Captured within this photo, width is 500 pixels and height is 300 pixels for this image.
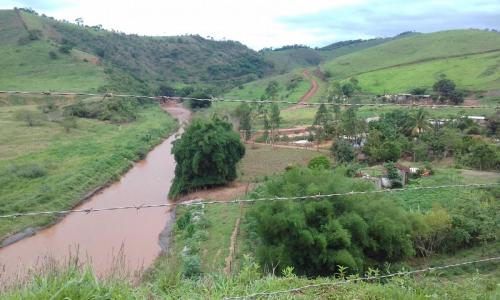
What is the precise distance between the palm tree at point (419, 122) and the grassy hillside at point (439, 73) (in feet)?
60.3

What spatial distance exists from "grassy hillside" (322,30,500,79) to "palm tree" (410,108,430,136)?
3940cm

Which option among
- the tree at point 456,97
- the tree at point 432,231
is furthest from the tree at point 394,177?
the tree at point 456,97

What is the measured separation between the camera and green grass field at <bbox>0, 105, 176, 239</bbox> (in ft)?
65.1

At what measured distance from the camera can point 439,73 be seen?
53219 millimetres

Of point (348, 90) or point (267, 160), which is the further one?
point (348, 90)

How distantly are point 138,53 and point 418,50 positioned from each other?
48.0 m

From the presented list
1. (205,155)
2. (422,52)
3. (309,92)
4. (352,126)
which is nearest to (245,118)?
(352,126)

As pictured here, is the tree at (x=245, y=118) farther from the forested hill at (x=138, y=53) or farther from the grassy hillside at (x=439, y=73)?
the grassy hillside at (x=439, y=73)

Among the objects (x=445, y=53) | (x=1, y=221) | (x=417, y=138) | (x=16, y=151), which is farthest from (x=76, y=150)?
(x=445, y=53)

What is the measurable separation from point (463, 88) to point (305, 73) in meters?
32.8

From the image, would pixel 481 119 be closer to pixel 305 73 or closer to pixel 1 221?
pixel 1 221

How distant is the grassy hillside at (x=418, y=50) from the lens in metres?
67.5

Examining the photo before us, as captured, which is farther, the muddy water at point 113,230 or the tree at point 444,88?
the tree at point 444,88

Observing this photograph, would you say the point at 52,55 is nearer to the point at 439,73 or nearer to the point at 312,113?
the point at 312,113
